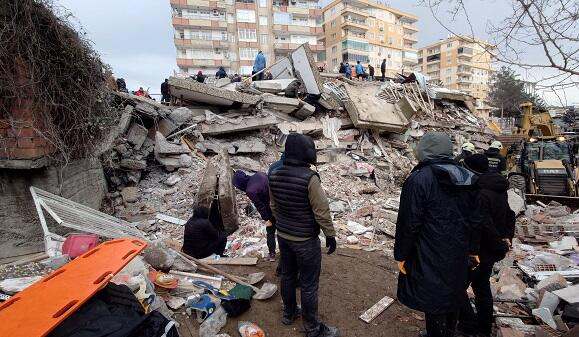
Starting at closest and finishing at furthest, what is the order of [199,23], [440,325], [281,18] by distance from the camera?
1. [440,325]
2. [199,23]
3. [281,18]

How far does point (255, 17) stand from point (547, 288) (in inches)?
1623

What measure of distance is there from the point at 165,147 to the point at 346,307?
5.89m

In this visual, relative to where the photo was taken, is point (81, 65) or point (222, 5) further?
point (222, 5)

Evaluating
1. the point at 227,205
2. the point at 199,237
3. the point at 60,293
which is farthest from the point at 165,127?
the point at 60,293

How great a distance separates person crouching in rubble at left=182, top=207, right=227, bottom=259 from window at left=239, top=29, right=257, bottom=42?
38.1 m

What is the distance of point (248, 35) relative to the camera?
3847 centimetres

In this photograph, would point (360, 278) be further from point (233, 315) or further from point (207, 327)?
point (207, 327)

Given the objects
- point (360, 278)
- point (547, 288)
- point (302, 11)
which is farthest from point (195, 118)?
point (302, 11)

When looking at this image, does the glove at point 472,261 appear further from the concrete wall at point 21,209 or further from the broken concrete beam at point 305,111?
the broken concrete beam at point 305,111

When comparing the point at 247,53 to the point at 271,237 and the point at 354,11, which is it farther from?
the point at 271,237

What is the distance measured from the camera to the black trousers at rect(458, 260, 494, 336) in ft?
9.52

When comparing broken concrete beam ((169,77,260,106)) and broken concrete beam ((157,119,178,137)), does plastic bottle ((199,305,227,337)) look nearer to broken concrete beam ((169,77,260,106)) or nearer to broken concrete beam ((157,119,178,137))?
broken concrete beam ((157,119,178,137))

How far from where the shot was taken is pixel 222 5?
37.2 meters

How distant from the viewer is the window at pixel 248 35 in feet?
125
